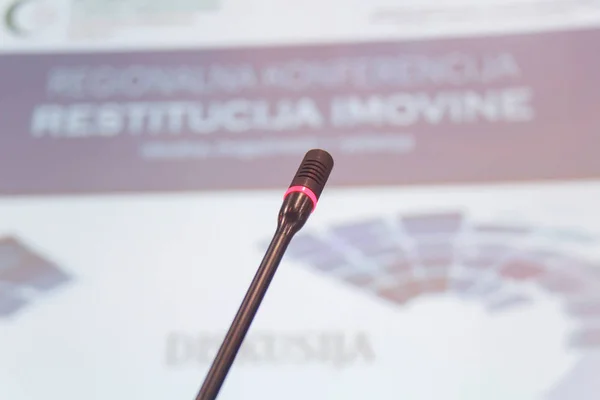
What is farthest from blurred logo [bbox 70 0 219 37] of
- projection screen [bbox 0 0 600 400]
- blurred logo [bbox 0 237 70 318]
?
blurred logo [bbox 0 237 70 318]

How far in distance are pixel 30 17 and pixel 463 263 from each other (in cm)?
81

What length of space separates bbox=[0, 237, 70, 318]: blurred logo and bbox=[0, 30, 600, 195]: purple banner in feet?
0.32

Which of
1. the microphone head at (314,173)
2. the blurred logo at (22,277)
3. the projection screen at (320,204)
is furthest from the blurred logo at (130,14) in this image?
Answer: the microphone head at (314,173)

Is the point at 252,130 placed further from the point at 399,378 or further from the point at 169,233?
the point at 399,378

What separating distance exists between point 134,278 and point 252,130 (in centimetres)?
28

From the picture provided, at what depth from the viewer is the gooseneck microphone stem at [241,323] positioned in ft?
1.43

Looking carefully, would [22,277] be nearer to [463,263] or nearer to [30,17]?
[30,17]

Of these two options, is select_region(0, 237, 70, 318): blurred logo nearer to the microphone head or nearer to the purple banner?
the purple banner

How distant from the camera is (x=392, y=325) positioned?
1047mm

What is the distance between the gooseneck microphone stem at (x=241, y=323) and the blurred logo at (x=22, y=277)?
2.32ft

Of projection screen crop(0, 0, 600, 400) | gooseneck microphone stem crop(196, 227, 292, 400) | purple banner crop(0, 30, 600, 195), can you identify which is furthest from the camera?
purple banner crop(0, 30, 600, 195)

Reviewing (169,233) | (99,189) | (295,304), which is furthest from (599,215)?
(99,189)

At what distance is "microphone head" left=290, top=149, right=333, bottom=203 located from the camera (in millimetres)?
525

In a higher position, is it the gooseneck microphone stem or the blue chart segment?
the blue chart segment
